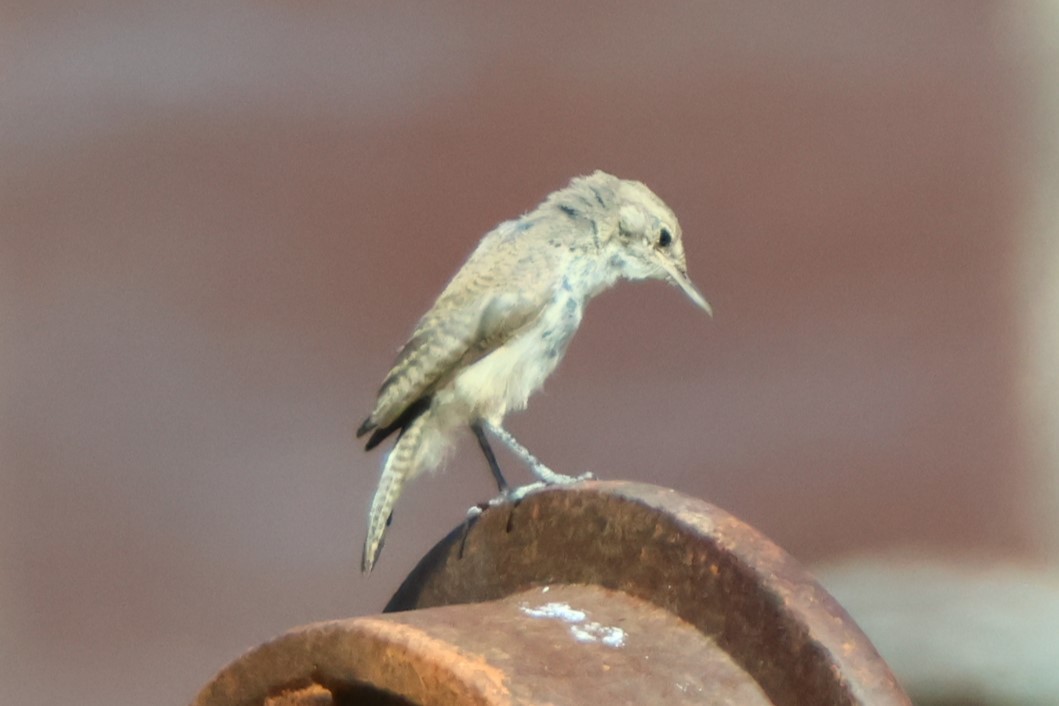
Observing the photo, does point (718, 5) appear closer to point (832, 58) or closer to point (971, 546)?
point (832, 58)

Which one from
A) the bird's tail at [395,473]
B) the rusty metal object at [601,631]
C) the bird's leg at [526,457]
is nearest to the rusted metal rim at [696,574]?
the rusty metal object at [601,631]

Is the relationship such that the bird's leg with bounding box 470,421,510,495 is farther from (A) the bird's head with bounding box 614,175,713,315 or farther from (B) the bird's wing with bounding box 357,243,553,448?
(A) the bird's head with bounding box 614,175,713,315

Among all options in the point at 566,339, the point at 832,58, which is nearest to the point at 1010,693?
the point at 566,339

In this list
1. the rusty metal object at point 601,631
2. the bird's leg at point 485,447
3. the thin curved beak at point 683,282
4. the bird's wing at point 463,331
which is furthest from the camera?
the thin curved beak at point 683,282

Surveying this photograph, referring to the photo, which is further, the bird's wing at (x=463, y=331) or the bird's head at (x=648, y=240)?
the bird's head at (x=648, y=240)

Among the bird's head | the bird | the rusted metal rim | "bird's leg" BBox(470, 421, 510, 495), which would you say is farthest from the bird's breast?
the rusted metal rim

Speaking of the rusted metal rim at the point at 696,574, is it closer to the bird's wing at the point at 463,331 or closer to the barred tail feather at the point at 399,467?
the barred tail feather at the point at 399,467
